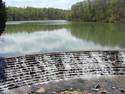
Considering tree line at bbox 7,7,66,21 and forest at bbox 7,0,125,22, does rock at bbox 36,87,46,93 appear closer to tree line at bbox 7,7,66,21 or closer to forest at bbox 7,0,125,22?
forest at bbox 7,0,125,22

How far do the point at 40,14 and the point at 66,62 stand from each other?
392 feet

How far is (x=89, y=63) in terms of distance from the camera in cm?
2947

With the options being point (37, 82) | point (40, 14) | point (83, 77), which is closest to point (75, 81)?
point (83, 77)

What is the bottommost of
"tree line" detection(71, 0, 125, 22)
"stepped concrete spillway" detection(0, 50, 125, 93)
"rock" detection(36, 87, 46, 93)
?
"rock" detection(36, 87, 46, 93)

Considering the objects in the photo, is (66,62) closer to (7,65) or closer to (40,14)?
(7,65)

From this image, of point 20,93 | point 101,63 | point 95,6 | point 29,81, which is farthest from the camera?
point 95,6

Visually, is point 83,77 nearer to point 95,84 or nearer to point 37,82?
point 95,84

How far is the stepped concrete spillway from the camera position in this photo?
25281 mm

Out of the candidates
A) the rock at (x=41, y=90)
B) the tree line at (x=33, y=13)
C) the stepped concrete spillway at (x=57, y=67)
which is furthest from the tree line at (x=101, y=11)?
the rock at (x=41, y=90)

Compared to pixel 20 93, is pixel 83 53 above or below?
above

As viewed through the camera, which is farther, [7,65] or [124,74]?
[124,74]

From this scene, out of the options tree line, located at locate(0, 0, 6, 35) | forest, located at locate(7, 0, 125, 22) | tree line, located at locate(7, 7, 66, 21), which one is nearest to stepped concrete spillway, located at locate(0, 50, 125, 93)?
tree line, located at locate(0, 0, 6, 35)

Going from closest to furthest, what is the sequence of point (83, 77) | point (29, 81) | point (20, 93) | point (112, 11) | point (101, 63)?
point (20, 93)
point (29, 81)
point (83, 77)
point (101, 63)
point (112, 11)

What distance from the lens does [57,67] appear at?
91.1 feet
